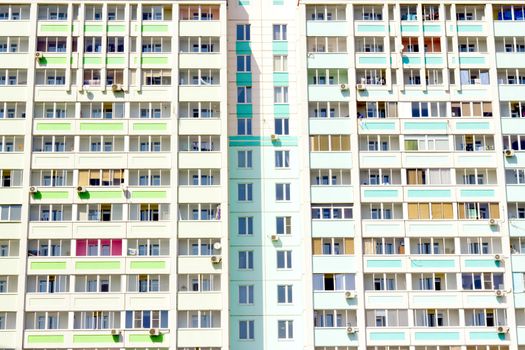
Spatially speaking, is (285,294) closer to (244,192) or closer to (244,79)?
(244,192)

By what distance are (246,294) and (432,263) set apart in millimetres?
12963

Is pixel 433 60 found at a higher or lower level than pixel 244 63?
lower

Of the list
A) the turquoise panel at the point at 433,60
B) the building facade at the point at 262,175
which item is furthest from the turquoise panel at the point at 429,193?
the turquoise panel at the point at 433,60

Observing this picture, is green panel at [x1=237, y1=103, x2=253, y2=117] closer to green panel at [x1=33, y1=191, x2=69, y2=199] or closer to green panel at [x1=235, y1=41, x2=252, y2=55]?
green panel at [x1=235, y1=41, x2=252, y2=55]

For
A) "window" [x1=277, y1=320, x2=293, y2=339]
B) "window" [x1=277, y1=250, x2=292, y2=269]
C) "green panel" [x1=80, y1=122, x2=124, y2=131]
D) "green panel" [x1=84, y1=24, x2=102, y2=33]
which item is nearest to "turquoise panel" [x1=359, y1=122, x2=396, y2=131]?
"window" [x1=277, y1=250, x2=292, y2=269]

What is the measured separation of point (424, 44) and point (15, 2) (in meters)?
29.8

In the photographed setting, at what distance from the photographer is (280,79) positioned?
7156cm

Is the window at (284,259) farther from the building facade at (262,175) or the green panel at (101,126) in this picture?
the green panel at (101,126)

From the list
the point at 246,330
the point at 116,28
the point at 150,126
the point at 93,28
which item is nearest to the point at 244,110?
the point at 150,126

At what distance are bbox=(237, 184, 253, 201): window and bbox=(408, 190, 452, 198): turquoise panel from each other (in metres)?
11.2

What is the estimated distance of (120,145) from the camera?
6862 cm

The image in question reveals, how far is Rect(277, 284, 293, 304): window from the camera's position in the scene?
6725 cm

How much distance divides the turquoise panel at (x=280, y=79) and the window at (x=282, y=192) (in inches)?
303

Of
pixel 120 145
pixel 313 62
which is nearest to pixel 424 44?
pixel 313 62
